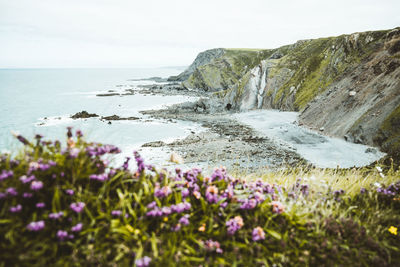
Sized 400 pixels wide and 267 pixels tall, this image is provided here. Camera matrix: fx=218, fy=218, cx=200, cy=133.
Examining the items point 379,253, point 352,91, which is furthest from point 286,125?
point 379,253

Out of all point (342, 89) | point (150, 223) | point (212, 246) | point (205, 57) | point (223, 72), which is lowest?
point (212, 246)

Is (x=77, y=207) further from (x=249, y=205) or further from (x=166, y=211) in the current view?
(x=249, y=205)

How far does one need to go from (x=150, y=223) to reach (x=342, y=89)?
100 ft

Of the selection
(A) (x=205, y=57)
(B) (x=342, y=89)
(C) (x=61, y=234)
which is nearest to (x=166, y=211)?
(C) (x=61, y=234)

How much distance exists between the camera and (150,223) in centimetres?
280

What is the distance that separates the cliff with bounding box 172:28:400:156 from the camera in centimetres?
1812

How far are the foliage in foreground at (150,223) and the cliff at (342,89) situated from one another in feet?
40.5

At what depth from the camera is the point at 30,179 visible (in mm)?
2402

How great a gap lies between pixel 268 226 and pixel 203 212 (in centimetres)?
93

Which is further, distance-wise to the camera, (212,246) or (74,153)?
(74,153)

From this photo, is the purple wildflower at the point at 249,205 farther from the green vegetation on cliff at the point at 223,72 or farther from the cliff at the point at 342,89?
the green vegetation on cliff at the point at 223,72

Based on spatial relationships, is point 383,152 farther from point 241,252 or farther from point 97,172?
point 97,172

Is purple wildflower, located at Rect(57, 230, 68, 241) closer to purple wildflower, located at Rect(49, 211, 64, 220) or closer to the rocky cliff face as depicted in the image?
purple wildflower, located at Rect(49, 211, 64, 220)

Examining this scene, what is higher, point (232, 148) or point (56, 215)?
point (56, 215)
